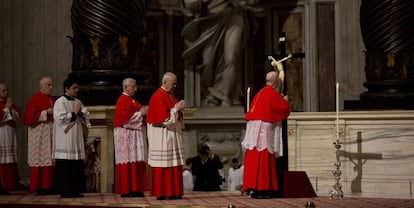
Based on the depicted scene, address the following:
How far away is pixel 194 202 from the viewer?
1384 centimetres

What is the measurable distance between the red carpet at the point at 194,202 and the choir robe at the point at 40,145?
0.51 meters

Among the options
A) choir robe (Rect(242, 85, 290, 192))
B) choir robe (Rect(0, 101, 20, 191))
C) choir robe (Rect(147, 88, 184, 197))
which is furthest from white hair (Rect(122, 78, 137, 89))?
choir robe (Rect(0, 101, 20, 191))

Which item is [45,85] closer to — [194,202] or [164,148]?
[164,148]

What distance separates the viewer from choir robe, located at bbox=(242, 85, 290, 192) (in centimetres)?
1420

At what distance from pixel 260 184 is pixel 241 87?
4.89m

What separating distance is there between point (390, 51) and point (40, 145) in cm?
522

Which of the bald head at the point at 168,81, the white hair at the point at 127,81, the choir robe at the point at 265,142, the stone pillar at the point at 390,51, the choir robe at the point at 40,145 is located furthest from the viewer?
the stone pillar at the point at 390,51

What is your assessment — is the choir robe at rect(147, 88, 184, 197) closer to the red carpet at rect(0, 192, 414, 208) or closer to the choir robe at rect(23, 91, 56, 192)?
the red carpet at rect(0, 192, 414, 208)

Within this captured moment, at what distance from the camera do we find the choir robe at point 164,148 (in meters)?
14.5

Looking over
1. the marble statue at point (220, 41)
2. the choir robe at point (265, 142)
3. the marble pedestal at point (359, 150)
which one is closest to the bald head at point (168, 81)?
the choir robe at point (265, 142)

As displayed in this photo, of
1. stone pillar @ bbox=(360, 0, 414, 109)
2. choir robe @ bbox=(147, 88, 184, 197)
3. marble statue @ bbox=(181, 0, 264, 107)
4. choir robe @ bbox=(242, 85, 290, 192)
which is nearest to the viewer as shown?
choir robe @ bbox=(242, 85, 290, 192)

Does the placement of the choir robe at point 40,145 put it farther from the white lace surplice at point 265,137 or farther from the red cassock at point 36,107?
the white lace surplice at point 265,137

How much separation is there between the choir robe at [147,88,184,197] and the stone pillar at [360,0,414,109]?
3.21 m

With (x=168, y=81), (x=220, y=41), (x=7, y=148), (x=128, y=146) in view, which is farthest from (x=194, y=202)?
(x=220, y=41)
